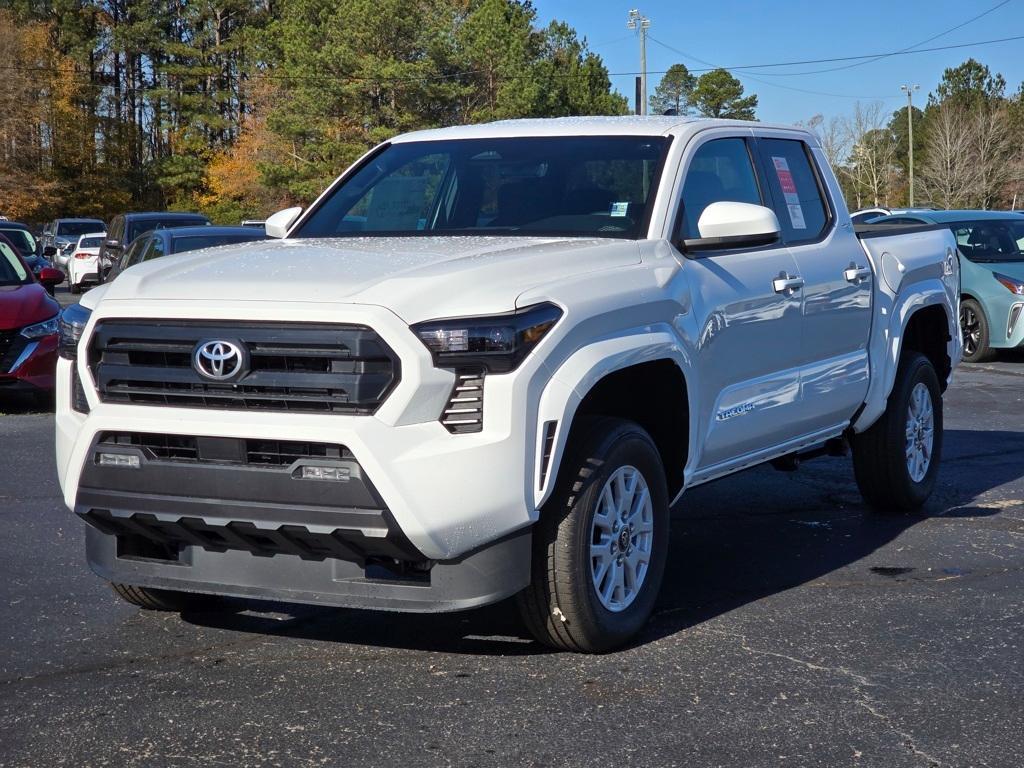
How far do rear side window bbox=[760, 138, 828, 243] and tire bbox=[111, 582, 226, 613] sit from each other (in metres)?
2.92

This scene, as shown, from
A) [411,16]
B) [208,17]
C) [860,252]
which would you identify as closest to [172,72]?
[208,17]

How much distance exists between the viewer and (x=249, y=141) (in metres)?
72.0

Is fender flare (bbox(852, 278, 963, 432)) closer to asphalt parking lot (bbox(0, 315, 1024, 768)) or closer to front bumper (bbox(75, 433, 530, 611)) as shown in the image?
asphalt parking lot (bbox(0, 315, 1024, 768))

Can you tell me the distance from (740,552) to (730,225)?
6.31ft

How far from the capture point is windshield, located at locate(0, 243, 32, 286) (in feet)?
40.9

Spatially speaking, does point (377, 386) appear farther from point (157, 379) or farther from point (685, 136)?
point (685, 136)

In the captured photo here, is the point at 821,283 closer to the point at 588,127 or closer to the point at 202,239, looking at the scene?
the point at 588,127

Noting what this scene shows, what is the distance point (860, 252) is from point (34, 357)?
742 centimetres

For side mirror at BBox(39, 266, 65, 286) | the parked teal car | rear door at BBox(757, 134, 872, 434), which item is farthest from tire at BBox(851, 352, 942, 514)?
the parked teal car

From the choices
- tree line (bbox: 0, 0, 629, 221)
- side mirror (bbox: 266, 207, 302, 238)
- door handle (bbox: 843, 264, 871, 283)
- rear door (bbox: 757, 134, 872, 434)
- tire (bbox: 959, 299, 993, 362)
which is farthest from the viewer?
tree line (bbox: 0, 0, 629, 221)

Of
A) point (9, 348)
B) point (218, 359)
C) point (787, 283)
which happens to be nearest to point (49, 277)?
point (9, 348)

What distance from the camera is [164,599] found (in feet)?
18.0

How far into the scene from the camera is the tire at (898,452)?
7.44 m

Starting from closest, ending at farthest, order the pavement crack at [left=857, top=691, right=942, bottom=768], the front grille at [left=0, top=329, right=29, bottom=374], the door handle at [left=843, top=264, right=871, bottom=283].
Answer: the pavement crack at [left=857, top=691, right=942, bottom=768] < the door handle at [left=843, top=264, right=871, bottom=283] < the front grille at [left=0, top=329, right=29, bottom=374]
